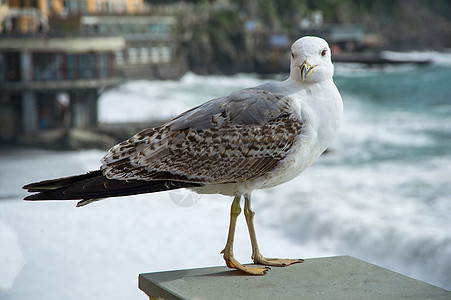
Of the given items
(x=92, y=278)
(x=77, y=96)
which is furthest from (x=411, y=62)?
(x=92, y=278)

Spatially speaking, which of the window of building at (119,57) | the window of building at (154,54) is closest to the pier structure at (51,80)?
the window of building at (119,57)

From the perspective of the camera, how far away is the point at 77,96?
8594 millimetres

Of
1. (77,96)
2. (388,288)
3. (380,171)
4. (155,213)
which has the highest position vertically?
(388,288)

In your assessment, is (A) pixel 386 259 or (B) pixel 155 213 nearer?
(A) pixel 386 259

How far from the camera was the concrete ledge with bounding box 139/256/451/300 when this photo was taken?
173cm

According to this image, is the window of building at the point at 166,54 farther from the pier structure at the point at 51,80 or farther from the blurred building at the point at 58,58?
the pier structure at the point at 51,80

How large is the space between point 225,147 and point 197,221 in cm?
451

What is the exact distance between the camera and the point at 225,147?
67.7 inches

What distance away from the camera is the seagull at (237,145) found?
172 cm

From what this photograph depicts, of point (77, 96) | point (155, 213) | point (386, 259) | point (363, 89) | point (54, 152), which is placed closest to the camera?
point (386, 259)

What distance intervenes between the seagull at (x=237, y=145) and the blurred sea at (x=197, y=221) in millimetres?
3302

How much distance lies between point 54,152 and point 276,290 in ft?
21.5

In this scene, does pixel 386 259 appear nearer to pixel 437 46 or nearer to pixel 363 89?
pixel 437 46

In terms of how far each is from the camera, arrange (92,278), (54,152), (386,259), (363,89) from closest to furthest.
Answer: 1. (92,278)
2. (386,259)
3. (54,152)
4. (363,89)
